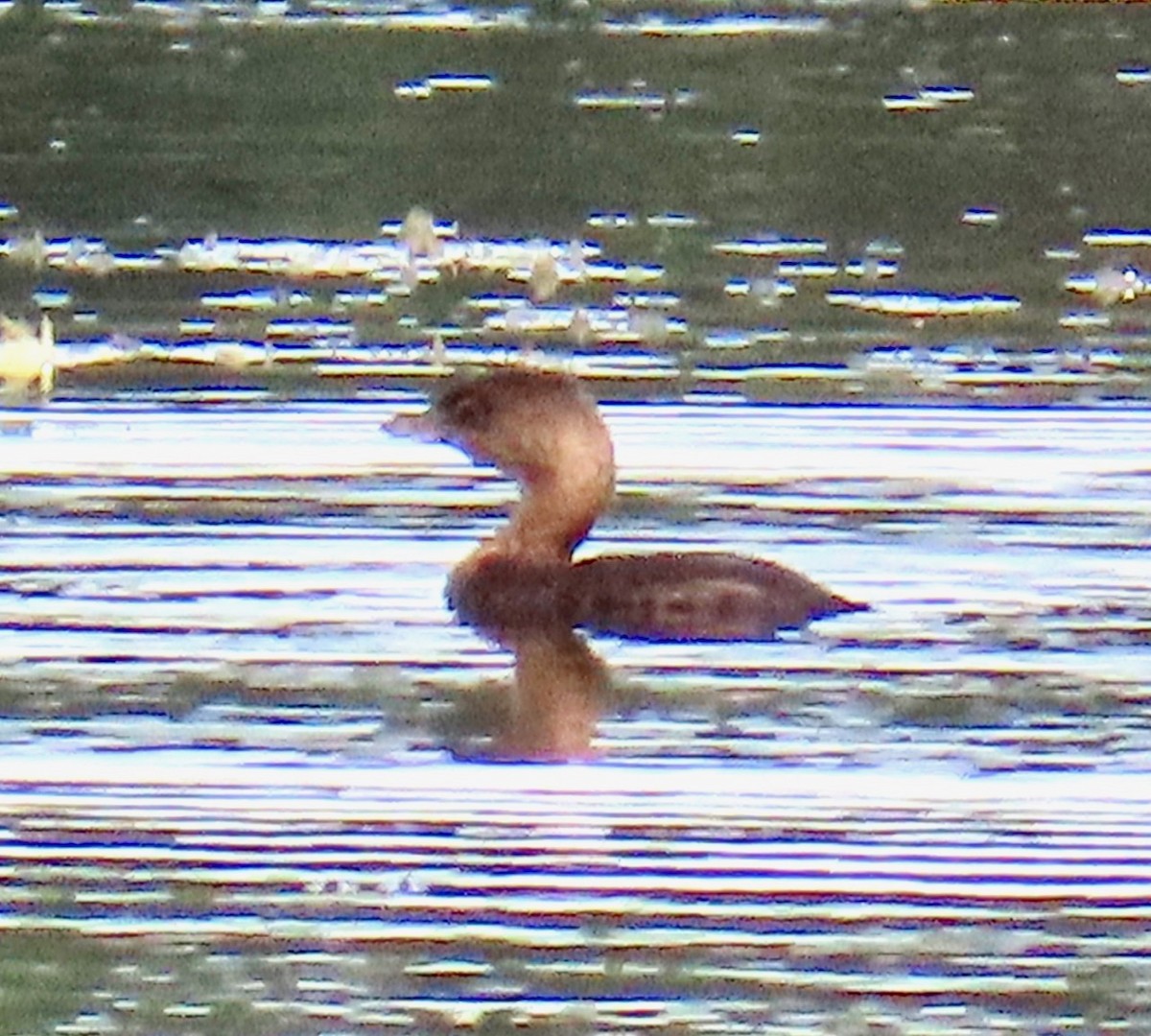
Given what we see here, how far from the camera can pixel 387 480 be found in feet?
38.7

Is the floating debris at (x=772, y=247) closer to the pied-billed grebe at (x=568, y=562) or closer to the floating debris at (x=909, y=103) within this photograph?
the floating debris at (x=909, y=103)

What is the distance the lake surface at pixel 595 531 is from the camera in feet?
25.5

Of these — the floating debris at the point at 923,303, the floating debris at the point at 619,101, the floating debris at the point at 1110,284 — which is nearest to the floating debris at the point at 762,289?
the floating debris at the point at 923,303

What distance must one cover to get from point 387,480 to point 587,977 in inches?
172

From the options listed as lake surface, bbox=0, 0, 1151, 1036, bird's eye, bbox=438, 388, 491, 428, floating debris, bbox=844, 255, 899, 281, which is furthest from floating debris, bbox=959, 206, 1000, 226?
bird's eye, bbox=438, 388, 491, 428

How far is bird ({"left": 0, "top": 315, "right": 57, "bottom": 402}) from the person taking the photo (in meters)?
12.9

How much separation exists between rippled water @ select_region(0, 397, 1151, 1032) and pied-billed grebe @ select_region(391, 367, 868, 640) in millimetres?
90

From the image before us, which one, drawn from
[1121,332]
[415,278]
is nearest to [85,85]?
[415,278]

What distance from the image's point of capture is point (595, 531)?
11.6m

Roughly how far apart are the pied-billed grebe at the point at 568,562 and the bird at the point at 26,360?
1844mm

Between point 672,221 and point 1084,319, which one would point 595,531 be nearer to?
point 1084,319

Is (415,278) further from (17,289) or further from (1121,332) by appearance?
(1121,332)

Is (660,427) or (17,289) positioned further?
(17,289)

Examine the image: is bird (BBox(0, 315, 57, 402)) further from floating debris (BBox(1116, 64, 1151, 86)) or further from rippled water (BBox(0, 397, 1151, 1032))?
floating debris (BBox(1116, 64, 1151, 86))
